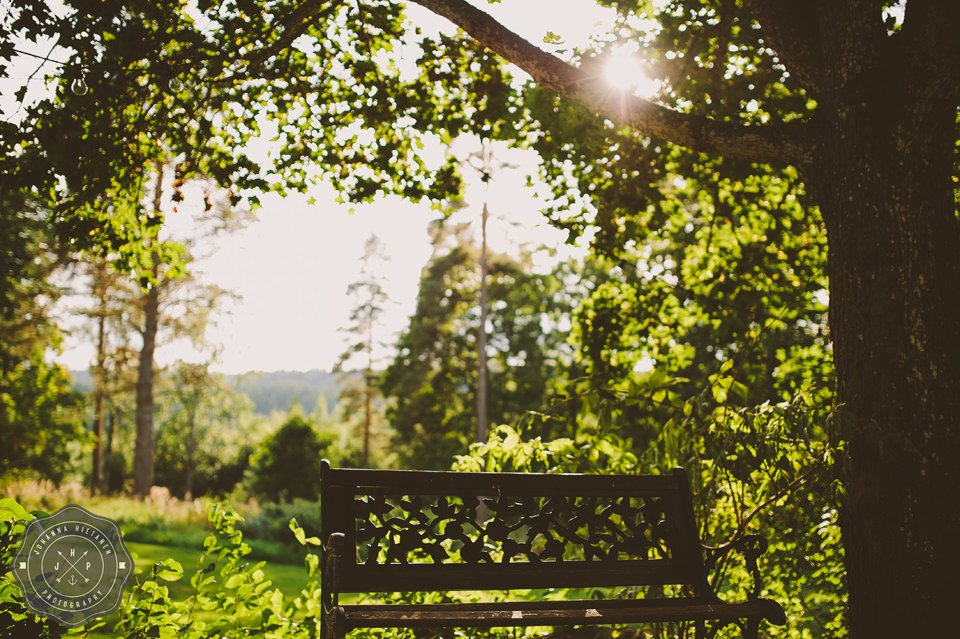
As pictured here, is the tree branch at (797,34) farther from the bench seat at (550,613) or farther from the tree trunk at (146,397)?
the tree trunk at (146,397)

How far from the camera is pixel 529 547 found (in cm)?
316

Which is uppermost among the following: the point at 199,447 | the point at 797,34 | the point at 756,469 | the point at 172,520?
the point at 797,34

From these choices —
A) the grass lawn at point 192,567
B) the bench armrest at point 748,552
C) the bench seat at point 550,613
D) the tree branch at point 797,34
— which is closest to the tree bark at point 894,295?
the tree branch at point 797,34

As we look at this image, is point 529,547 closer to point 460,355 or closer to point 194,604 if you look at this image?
point 194,604

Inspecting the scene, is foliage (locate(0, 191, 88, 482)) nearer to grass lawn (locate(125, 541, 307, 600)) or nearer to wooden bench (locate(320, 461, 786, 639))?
grass lawn (locate(125, 541, 307, 600))

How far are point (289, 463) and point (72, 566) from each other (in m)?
21.6

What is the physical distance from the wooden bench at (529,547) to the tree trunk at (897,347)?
19.6 inches

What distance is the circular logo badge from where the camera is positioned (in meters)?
2.49

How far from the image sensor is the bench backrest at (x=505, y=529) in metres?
2.88

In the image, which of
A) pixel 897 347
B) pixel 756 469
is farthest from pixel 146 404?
pixel 897 347

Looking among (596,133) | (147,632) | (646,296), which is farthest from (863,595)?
(646,296)

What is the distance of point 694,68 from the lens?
4.72 meters

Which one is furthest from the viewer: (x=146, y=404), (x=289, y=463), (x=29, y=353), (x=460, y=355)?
(x=460, y=355)

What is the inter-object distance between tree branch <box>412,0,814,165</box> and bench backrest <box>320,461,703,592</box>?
179 cm
